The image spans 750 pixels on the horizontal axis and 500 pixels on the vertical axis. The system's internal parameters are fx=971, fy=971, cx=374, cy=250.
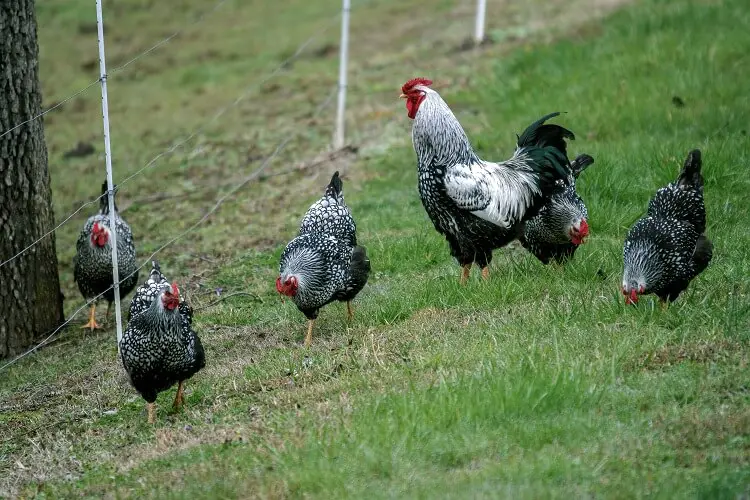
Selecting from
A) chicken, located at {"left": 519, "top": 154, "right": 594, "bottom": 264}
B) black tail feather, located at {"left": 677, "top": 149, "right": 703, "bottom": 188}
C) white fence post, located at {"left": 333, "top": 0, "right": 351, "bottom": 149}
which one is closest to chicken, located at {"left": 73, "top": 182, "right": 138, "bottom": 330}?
chicken, located at {"left": 519, "top": 154, "right": 594, "bottom": 264}

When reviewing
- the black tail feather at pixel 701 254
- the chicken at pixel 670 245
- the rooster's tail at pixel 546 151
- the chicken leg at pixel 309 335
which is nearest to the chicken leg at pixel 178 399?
the chicken leg at pixel 309 335

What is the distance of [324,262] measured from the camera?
739cm

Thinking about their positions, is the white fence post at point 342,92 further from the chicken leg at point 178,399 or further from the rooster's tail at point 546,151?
the chicken leg at point 178,399

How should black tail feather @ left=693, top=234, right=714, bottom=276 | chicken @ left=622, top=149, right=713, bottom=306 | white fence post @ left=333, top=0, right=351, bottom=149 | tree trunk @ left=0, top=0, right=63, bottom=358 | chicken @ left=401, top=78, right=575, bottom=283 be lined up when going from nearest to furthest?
chicken @ left=622, top=149, right=713, bottom=306, black tail feather @ left=693, top=234, right=714, bottom=276, chicken @ left=401, top=78, right=575, bottom=283, tree trunk @ left=0, top=0, right=63, bottom=358, white fence post @ left=333, top=0, right=351, bottom=149

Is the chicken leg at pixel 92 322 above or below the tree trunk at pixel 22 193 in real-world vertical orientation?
below

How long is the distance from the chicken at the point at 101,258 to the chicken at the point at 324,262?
7.31 feet

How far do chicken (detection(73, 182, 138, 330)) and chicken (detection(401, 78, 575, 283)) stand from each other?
10.1 ft

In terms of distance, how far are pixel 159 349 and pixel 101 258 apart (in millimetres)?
3071

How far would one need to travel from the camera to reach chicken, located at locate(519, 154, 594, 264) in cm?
768

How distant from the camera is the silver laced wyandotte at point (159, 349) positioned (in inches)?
249

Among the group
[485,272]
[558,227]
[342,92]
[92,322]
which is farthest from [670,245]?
[342,92]

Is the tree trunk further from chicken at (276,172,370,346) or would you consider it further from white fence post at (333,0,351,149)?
white fence post at (333,0,351,149)

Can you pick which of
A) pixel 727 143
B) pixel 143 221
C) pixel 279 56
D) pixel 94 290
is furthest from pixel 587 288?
pixel 279 56

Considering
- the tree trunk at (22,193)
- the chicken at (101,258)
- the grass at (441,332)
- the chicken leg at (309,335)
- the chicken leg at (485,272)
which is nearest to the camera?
the grass at (441,332)
